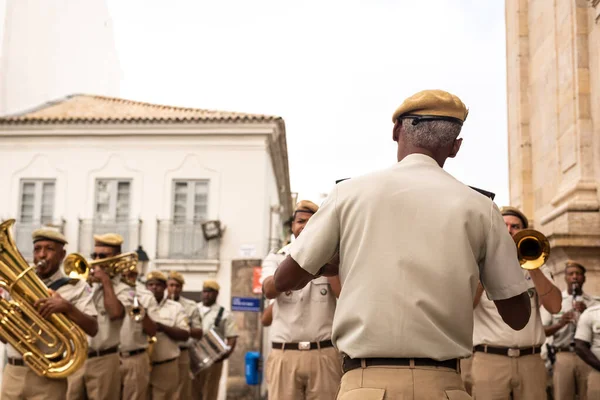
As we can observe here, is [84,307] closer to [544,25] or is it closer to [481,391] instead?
[481,391]

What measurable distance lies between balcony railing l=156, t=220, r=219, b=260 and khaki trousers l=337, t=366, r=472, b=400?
27.1m

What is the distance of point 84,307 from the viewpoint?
7906 millimetres

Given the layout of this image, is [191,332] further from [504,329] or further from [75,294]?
[504,329]

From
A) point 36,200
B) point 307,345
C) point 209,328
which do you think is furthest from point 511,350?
point 36,200

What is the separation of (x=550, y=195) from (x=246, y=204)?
1815 cm

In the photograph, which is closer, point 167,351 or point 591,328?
point 591,328

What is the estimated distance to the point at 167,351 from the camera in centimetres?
1280

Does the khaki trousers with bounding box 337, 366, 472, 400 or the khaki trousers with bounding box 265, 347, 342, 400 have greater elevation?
the khaki trousers with bounding box 337, 366, 472, 400

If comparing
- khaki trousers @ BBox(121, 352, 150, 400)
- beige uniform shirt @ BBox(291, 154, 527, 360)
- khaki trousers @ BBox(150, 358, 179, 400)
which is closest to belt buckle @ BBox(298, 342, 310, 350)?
beige uniform shirt @ BBox(291, 154, 527, 360)

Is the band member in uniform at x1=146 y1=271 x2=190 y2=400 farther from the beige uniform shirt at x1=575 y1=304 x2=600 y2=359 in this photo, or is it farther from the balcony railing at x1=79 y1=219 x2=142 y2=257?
the balcony railing at x1=79 y1=219 x2=142 y2=257

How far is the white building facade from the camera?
30438 millimetres

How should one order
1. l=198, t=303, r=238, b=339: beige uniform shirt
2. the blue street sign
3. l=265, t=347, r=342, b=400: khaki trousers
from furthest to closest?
the blue street sign < l=198, t=303, r=238, b=339: beige uniform shirt < l=265, t=347, r=342, b=400: khaki trousers

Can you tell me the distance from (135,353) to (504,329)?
222 inches

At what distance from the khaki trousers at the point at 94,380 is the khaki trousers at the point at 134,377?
4.68ft
